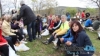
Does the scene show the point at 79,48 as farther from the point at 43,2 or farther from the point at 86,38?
the point at 43,2

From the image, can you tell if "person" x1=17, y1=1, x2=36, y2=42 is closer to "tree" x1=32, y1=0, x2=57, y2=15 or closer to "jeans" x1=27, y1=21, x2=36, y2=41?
"jeans" x1=27, y1=21, x2=36, y2=41

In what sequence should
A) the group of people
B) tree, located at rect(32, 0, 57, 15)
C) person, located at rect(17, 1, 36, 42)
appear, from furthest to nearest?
tree, located at rect(32, 0, 57, 15)
person, located at rect(17, 1, 36, 42)
the group of people

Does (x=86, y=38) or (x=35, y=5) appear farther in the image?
(x=35, y=5)

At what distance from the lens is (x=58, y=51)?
26.6 feet

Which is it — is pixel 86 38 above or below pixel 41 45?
above

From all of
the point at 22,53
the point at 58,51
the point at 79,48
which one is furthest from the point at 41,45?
the point at 79,48

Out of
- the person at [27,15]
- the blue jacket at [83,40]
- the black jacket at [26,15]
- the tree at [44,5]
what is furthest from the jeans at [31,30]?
the tree at [44,5]

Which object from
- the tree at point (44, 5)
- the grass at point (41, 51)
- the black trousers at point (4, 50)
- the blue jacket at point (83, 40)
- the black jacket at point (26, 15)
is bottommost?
the tree at point (44, 5)

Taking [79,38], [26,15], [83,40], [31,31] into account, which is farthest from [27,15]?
[83,40]

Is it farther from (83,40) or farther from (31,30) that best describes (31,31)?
(83,40)

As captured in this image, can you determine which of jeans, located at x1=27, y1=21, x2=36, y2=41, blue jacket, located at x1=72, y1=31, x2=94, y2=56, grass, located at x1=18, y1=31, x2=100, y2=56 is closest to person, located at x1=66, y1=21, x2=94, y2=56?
blue jacket, located at x1=72, y1=31, x2=94, y2=56

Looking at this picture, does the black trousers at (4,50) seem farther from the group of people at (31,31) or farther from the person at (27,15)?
the person at (27,15)

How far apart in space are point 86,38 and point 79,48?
267mm

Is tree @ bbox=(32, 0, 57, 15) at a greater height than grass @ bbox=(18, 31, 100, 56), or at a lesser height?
lesser
